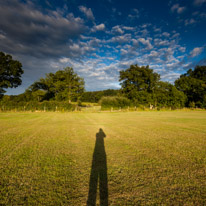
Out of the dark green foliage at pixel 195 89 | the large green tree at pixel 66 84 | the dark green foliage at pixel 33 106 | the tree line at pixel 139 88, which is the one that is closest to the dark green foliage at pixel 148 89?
the tree line at pixel 139 88

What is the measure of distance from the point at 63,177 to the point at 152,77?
43762 mm

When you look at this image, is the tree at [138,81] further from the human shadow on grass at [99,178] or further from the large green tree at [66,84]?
the human shadow on grass at [99,178]

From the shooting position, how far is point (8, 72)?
32031 millimetres

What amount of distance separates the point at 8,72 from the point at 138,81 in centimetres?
4106

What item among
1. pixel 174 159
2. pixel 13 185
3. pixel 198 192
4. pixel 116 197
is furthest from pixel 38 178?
pixel 174 159

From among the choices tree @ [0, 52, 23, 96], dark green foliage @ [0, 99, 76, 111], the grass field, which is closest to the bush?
dark green foliage @ [0, 99, 76, 111]

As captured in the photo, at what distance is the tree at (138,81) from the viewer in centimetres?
3872

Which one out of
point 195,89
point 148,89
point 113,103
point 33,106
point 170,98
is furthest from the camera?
point 148,89

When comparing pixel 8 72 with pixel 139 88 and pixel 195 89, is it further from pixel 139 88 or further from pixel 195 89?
pixel 195 89

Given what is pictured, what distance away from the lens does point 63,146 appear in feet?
15.8

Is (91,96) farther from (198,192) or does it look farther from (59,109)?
(198,192)

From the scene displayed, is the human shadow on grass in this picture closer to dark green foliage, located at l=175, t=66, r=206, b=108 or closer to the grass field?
the grass field

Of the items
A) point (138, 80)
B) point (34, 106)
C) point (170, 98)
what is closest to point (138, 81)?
point (138, 80)

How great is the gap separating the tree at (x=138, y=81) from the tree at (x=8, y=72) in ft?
113
